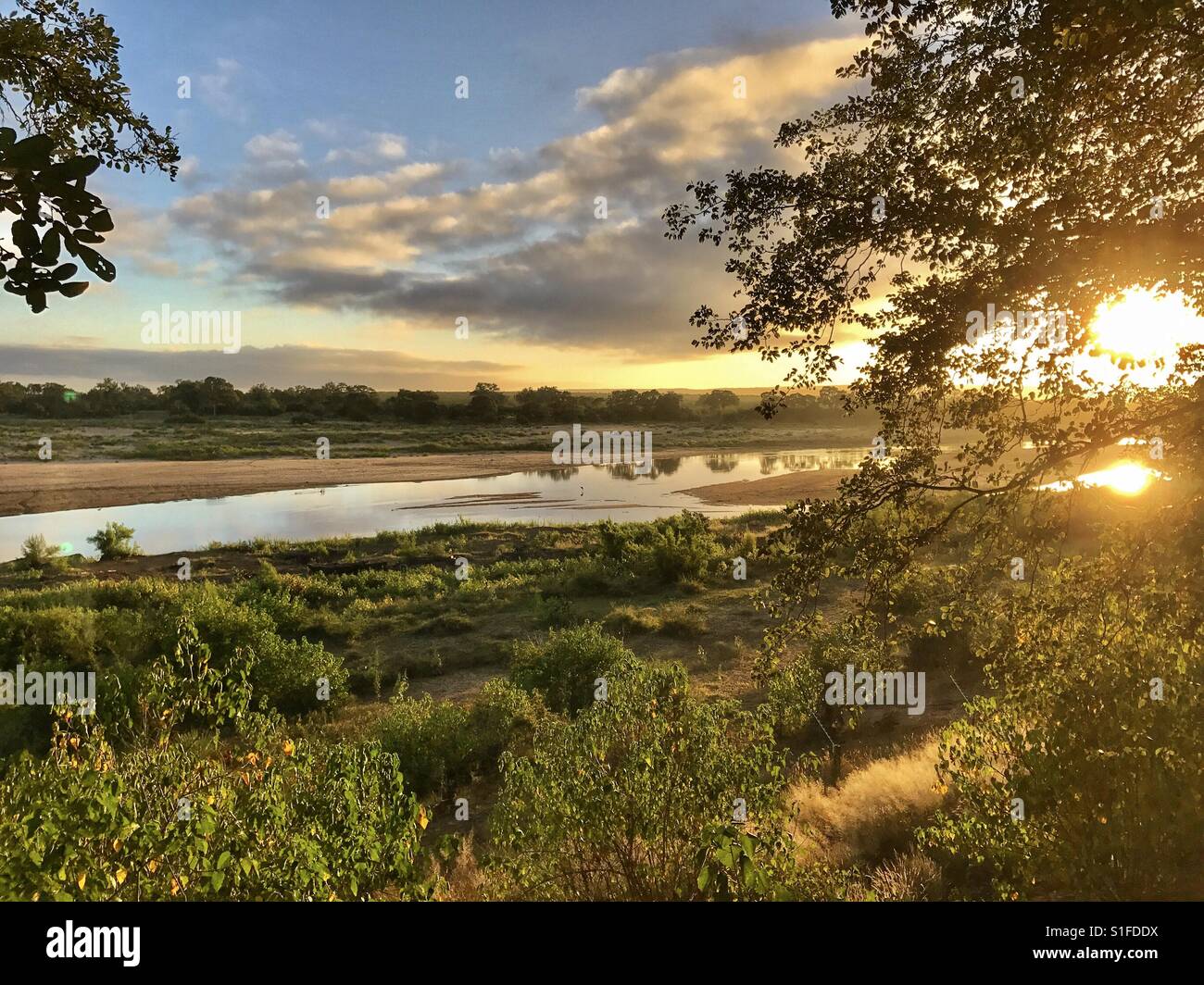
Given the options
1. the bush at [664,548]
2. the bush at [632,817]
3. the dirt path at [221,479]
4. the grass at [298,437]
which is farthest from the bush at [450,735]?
the grass at [298,437]

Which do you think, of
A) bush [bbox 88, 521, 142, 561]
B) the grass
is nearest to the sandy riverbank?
bush [bbox 88, 521, 142, 561]

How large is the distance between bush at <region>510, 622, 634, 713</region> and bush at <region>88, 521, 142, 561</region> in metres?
21.9

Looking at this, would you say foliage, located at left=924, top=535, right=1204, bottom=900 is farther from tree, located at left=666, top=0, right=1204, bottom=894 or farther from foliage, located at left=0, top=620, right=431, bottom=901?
foliage, located at left=0, top=620, right=431, bottom=901

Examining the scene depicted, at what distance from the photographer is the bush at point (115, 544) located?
29500 mm

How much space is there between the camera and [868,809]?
869 cm

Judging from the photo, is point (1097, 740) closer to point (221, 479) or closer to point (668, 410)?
point (221, 479)

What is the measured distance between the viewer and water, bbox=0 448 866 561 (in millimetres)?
36281

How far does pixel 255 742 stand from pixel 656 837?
3.09m

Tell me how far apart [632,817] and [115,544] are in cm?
3177

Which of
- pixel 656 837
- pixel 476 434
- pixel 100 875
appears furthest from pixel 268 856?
pixel 476 434

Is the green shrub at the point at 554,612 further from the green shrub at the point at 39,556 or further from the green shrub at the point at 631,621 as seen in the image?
the green shrub at the point at 39,556

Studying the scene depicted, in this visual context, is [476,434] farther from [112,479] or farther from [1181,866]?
[1181,866]

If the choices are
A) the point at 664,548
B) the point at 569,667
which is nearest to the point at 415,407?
the point at 664,548
